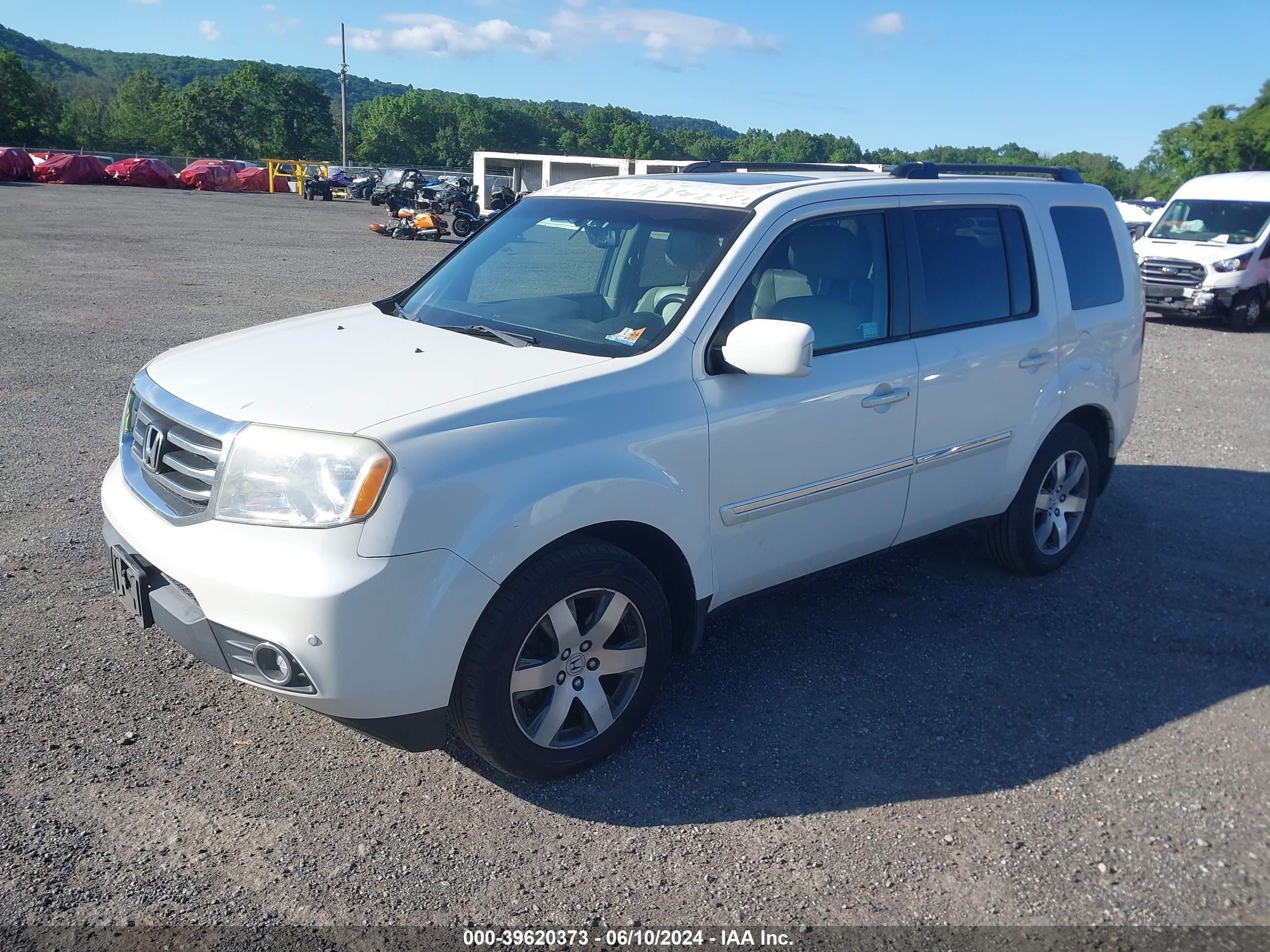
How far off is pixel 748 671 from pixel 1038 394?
2.00 meters

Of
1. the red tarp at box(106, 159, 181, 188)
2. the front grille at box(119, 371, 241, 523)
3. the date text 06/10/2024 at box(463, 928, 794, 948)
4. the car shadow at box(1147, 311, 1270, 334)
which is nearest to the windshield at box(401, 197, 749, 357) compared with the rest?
the front grille at box(119, 371, 241, 523)

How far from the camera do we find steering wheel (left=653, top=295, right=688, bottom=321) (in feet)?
12.1

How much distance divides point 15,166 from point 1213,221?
5277cm

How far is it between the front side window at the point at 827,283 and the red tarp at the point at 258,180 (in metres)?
58.3

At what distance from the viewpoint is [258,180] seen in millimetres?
56688

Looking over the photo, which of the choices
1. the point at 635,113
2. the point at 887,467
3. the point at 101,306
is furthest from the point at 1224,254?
the point at 635,113

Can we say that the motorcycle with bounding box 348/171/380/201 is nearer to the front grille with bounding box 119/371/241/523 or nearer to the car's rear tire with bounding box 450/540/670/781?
the front grille with bounding box 119/371/241/523

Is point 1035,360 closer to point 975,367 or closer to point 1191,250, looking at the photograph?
point 975,367

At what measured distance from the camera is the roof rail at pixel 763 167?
209 inches

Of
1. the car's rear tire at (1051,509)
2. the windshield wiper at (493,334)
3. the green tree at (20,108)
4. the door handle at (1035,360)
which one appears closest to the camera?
the windshield wiper at (493,334)

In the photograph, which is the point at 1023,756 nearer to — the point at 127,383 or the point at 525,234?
the point at 525,234

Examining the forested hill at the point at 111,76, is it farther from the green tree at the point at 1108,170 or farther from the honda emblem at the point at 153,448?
the honda emblem at the point at 153,448

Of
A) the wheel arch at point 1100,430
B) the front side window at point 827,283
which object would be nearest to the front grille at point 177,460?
the front side window at point 827,283

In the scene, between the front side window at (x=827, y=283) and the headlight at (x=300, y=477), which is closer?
the headlight at (x=300, y=477)
